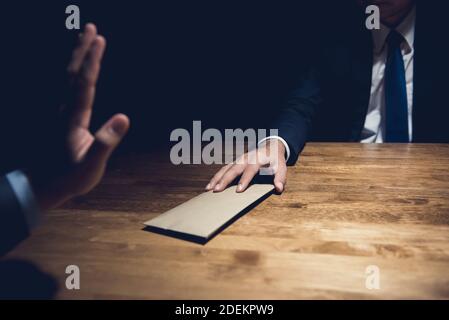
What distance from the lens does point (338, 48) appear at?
72.1 inches

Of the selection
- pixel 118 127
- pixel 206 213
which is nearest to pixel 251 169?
pixel 206 213

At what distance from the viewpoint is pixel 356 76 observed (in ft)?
5.88

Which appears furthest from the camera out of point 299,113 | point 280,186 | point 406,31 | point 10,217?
point 406,31

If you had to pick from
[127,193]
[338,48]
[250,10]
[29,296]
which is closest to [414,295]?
[29,296]

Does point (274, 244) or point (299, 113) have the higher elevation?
point (299, 113)

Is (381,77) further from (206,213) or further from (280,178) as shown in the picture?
(206,213)

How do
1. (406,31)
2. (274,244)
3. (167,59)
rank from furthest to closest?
(167,59)
(406,31)
(274,244)

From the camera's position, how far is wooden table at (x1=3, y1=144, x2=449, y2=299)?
555 millimetres

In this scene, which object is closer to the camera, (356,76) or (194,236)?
(194,236)

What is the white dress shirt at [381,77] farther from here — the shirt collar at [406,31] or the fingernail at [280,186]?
the fingernail at [280,186]

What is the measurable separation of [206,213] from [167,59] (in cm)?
209

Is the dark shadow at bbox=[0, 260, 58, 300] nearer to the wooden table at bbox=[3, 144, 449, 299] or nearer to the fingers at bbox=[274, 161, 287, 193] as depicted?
the wooden table at bbox=[3, 144, 449, 299]

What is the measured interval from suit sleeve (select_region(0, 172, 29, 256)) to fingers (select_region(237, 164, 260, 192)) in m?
0.54
